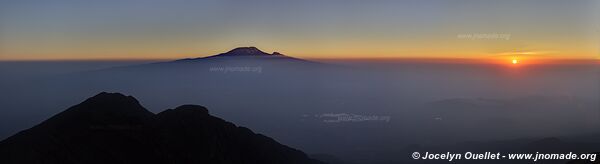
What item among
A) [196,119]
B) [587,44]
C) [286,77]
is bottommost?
[196,119]

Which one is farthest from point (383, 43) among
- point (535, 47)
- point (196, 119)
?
point (196, 119)

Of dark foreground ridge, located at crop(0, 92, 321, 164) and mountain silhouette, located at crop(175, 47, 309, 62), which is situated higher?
mountain silhouette, located at crop(175, 47, 309, 62)

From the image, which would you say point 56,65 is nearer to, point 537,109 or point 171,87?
point 171,87

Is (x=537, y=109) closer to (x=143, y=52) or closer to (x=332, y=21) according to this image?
(x=332, y=21)

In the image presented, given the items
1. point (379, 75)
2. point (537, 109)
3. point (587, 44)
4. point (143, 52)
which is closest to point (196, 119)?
point (143, 52)

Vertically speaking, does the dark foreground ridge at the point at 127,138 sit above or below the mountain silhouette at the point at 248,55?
below

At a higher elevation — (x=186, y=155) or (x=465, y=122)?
(x=465, y=122)

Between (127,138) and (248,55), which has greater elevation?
(248,55)
